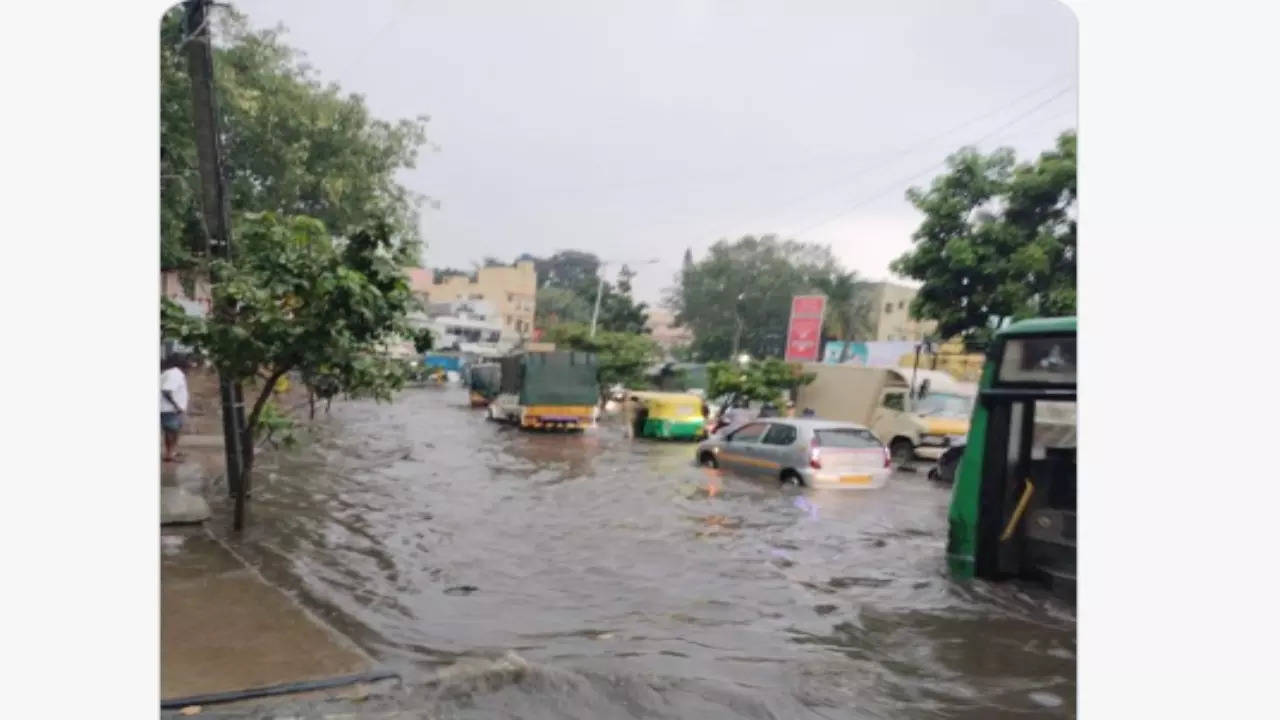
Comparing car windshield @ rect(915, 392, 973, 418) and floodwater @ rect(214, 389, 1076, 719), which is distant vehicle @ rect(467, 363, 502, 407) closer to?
car windshield @ rect(915, 392, 973, 418)

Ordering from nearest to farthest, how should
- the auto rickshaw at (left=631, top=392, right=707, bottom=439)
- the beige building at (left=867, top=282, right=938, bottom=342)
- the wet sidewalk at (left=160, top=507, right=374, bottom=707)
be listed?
1. the wet sidewalk at (left=160, top=507, right=374, bottom=707)
2. the beige building at (left=867, top=282, right=938, bottom=342)
3. the auto rickshaw at (left=631, top=392, right=707, bottom=439)

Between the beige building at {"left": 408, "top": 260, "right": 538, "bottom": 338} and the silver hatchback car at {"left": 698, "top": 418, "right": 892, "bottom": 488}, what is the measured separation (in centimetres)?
392

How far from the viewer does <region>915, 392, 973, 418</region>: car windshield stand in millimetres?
15227

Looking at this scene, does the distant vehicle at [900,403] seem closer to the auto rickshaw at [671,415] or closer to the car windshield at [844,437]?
the auto rickshaw at [671,415]

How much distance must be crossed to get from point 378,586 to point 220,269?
8.59ft

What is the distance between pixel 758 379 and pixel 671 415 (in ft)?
10.9

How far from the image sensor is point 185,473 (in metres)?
9.70

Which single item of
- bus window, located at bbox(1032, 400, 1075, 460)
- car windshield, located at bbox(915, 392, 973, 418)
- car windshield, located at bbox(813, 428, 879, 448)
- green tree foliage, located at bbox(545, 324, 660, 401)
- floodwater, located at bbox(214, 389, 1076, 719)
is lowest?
floodwater, located at bbox(214, 389, 1076, 719)

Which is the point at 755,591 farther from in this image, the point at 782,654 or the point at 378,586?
the point at 378,586

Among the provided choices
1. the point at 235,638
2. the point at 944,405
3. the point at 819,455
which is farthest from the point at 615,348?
the point at 235,638

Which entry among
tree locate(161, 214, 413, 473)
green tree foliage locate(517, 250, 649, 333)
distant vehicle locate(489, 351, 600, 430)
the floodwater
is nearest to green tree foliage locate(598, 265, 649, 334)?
green tree foliage locate(517, 250, 649, 333)

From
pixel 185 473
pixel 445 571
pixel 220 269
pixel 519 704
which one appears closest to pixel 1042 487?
pixel 519 704

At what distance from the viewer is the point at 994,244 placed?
30.1 ft

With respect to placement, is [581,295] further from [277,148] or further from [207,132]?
[207,132]
